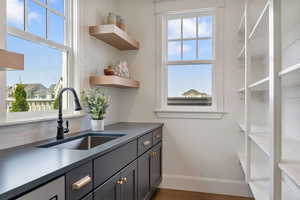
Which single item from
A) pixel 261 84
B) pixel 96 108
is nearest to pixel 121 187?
pixel 96 108

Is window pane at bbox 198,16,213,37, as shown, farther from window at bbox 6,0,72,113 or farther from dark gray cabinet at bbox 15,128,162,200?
window at bbox 6,0,72,113

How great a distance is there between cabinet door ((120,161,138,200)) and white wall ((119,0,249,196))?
1.18m

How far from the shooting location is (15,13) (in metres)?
1.63

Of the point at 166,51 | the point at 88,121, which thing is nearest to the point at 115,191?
the point at 88,121

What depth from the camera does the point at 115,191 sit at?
1.58 m

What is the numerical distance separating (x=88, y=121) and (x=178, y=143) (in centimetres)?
128

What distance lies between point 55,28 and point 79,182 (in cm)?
152

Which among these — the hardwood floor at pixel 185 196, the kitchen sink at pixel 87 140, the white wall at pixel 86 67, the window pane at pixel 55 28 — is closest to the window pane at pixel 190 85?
the white wall at pixel 86 67

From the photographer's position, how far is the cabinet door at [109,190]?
4.43 ft

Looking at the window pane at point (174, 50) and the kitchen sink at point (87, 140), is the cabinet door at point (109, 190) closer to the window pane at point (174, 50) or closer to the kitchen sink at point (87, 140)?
the kitchen sink at point (87, 140)

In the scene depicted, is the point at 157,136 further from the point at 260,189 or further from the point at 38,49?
the point at 38,49

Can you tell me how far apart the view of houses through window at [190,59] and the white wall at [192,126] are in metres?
0.23

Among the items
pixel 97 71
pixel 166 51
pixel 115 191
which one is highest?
pixel 166 51

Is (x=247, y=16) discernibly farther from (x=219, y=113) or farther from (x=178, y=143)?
(x=178, y=143)
